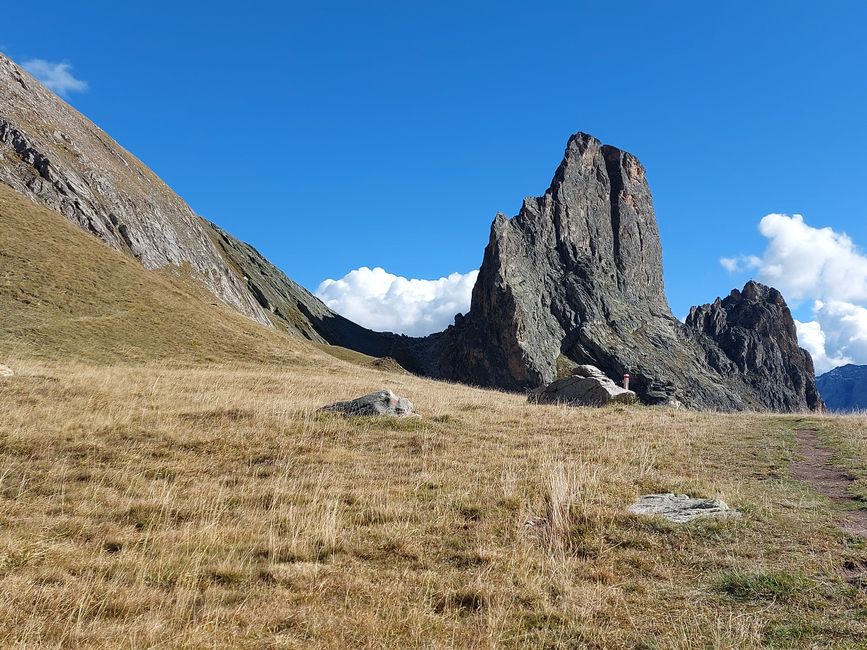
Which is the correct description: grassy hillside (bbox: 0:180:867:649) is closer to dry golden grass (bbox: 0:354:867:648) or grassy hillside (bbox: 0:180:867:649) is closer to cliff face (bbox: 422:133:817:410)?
dry golden grass (bbox: 0:354:867:648)

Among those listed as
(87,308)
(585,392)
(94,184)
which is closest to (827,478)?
(585,392)

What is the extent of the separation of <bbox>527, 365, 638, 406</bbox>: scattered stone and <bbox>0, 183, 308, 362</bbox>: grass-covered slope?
2377cm

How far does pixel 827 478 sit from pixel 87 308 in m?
45.9

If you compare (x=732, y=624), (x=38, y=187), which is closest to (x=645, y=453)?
(x=732, y=624)

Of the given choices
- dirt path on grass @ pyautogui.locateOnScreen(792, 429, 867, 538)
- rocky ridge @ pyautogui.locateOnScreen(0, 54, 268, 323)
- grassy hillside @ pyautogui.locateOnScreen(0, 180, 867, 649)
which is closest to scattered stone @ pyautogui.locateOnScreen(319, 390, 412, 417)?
grassy hillside @ pyautogui.locateOnScreen(0, 180, 867, 649)

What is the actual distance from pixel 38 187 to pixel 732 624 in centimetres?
7469

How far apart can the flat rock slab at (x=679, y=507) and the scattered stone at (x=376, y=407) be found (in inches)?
374

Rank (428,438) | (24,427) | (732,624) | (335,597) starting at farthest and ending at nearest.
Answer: (428,438) → (24,427) → (335,597) → (732,624)

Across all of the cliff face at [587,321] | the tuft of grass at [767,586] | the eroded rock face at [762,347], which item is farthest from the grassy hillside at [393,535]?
the eroded rock face at [762,347]

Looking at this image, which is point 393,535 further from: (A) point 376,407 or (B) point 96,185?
(B) point 96,185

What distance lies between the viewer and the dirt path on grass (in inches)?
342

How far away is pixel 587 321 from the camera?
159 meters

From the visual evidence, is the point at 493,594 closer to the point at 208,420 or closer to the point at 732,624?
the point at 732,624

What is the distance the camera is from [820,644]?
509cm
